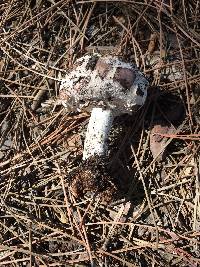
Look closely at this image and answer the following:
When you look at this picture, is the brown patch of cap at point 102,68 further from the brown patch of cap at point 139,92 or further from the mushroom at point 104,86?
the brown patch of cap at point 139,92

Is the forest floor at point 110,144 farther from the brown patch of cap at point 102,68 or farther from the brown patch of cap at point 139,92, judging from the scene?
the brown patch of cap at point 102,68

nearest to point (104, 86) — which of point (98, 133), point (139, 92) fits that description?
point (139, 92)

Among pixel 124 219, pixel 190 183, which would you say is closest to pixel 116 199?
pixel 124 219

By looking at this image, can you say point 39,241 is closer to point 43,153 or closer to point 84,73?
point 43,153

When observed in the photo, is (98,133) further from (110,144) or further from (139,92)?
(139,92)

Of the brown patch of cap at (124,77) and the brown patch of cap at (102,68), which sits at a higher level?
the brown patch of cap at (102,68)

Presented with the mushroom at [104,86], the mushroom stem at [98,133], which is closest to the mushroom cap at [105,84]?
the mushroom at [104,86]

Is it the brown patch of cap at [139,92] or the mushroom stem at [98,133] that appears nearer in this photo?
the brown patch of cap at [139,92]
